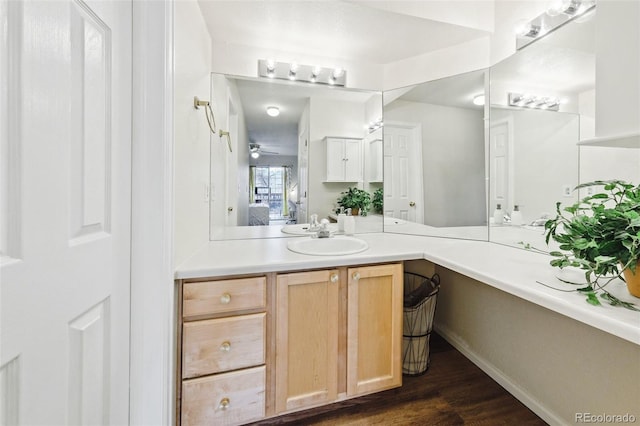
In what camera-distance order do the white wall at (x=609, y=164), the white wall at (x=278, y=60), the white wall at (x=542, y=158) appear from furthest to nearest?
Answer: the white wall at (x=278, y=60), the white wall at (x=542, y=158), the white wall at (x=609, y=164)

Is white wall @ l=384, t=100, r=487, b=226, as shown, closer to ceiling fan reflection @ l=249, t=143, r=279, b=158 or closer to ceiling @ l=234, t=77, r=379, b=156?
ceiling @ l=234, t=77, r=379, b=156

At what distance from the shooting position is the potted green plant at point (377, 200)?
6.82 feet

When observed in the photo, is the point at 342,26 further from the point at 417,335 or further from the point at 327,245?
the point at 417,335

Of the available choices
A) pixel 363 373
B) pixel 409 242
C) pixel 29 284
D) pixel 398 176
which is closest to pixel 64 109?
pixel 29 284

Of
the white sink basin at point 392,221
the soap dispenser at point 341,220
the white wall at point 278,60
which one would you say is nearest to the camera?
the white wall at point 278,60

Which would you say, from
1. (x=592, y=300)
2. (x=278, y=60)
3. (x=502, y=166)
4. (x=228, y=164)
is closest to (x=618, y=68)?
(x=592, y=300)

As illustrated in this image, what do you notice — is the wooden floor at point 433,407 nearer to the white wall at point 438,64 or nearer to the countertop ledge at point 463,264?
the countertop ledge at point 463,264

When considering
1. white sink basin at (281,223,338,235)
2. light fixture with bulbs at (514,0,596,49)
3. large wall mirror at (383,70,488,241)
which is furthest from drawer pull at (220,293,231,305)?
light fixture with bulbs at (514,0,596,49)

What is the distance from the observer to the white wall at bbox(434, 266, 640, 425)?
41.0 inches

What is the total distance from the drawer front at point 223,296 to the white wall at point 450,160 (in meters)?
1.41

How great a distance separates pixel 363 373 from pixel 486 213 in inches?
51.4

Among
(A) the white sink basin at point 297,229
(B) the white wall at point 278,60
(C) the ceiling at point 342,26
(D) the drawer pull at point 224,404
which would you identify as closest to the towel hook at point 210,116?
(B) the white wall at point 278,60

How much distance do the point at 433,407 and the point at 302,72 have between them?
2.26 metres

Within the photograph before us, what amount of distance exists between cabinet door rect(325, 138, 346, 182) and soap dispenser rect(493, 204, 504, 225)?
1075 millimetres
